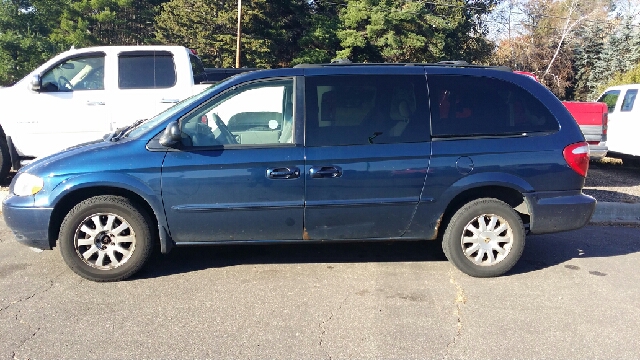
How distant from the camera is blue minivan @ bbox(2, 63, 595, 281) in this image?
→ 452 cm

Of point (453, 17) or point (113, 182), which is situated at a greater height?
point (453, 17)

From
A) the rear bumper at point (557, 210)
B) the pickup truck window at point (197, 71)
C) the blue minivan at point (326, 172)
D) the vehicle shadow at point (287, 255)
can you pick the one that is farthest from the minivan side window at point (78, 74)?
the rear bumper at point (557, 210)

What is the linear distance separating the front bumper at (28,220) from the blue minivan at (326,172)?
0.04 feet

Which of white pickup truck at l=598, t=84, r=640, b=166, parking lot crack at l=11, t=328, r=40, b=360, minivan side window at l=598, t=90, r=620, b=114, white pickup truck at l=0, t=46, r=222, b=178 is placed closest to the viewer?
parking lot crack at l=11, t=328, r=40, b=360

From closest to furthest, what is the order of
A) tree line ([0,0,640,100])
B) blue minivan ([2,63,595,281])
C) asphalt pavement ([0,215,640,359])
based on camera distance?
asphalt pavement ([0,215,640,359]), blue minivan ([2,63,595,281]), tree line ([0,0,640,100])

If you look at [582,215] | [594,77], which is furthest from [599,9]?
[582,215]

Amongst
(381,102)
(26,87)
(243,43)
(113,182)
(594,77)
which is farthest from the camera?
(594,77)

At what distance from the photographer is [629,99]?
35.9 feet

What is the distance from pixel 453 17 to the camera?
3466 centimetres

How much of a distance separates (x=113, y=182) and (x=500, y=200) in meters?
3.37

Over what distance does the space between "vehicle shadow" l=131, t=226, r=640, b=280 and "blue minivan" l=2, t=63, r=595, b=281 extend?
18.8 inches

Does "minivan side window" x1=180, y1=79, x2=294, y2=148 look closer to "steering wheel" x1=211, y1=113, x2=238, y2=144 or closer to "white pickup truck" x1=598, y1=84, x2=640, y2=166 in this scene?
"steering wheel" x1=211, y1=113, x2=238, y2=144

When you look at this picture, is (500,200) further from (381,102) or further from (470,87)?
(381,102)

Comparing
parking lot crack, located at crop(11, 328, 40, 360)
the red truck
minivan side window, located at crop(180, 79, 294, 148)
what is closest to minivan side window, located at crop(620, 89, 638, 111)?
the red truck
